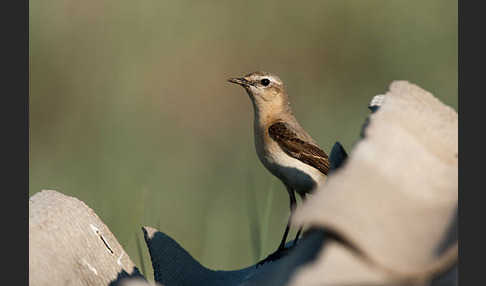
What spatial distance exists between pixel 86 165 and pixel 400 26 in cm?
429

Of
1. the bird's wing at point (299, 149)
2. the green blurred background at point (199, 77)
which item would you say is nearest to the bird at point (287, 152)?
the bird's wing at point (299, 149)

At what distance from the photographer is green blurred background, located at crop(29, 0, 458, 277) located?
291 inches

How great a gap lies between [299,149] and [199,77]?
19.5ft

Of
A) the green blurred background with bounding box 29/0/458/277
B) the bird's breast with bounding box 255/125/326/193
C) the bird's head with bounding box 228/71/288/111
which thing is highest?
the bird's head with bounding box 228/71/288/111

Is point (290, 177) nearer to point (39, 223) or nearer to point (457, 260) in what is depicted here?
point (39, 223)

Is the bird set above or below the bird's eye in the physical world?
below

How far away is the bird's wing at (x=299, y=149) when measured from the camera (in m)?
4.61

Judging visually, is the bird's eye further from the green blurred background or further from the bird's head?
the green blurred background

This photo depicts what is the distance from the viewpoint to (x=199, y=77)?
10469 mm

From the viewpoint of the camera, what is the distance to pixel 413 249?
1.69 metres

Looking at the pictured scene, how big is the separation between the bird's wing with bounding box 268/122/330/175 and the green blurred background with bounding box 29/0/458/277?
1811mm

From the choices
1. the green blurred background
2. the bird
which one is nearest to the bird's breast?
the bird

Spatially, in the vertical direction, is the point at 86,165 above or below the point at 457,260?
below

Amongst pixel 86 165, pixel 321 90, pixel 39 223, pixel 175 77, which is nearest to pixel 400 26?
pixel 321 90
